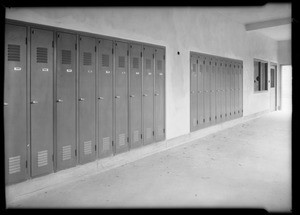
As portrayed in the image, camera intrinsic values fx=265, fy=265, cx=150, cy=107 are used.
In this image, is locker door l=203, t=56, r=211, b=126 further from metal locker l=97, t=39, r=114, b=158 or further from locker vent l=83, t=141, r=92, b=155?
locker vent l=83, t=141, r=92, b=155

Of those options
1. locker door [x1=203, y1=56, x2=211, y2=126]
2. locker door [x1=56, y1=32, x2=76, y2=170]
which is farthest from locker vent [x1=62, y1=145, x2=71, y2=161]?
locker door [x1=203, y1=56, x2=211, y2=126]

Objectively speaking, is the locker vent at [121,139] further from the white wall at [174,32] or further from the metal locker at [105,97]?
the white wall at [174,32]

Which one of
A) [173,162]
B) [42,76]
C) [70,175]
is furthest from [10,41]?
[173,162]

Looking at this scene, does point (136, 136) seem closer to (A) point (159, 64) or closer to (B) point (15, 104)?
(A) point (159, 64)

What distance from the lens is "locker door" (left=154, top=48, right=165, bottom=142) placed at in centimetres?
520

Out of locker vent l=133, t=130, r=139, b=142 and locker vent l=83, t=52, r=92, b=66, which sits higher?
locker vent l=83, t=52, r=92, b=66

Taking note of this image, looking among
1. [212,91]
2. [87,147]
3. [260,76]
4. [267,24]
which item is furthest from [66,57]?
[260,76]

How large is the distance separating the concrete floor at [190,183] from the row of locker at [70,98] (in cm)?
39

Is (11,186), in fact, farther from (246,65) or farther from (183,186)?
(246,65)

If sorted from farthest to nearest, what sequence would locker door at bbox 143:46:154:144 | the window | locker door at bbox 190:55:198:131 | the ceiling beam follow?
1. the window
2. the ceiling beam
3. locker door at bbox 190:55:198:131
4. locker door at bbox 143:46:154:144

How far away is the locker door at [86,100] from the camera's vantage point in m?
3.78

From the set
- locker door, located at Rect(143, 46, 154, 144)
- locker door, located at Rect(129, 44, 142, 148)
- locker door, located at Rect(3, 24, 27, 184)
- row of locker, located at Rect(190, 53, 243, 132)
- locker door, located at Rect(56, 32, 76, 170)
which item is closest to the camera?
locker door, located at Rect(3, 24, 27, 184)

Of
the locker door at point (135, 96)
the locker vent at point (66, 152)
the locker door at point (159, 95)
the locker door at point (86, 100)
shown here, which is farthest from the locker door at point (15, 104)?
the locker door at point (159, 95)

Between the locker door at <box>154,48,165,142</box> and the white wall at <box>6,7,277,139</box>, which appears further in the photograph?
the locker door at <box>154,48,165,142</box>
